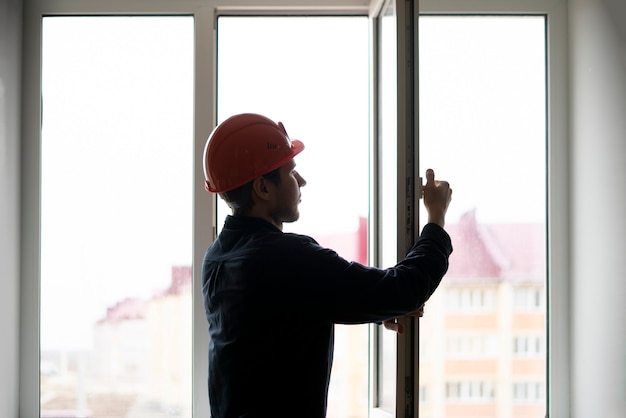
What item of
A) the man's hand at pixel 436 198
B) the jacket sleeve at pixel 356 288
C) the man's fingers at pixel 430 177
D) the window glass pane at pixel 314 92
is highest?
the window glass pane at pixel 314 92

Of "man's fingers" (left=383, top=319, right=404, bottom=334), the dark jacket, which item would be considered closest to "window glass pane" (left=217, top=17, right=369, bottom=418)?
"man's fingers" (left=383, top=319, right=404, bottom=334)

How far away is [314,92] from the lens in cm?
202

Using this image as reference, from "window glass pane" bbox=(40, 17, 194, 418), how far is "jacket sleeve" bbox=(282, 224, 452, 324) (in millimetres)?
846

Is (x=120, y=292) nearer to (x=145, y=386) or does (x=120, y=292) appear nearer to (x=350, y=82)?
(x=145, y=386)

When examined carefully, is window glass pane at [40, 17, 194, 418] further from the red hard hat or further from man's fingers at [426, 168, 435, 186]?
man's fingers at [426, 168, 435, 186]

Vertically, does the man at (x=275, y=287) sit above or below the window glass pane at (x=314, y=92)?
below

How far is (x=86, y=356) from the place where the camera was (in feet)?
6.68

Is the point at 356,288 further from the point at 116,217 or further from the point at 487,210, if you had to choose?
the point at 116,217

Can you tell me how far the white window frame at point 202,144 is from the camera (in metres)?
1.95

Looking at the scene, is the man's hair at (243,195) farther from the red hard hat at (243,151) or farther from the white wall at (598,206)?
the white wall at (598,206)

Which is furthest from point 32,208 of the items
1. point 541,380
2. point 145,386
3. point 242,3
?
point 541,380

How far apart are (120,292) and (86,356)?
226 mm

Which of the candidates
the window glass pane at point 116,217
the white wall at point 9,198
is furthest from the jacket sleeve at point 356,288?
the white wall at point 9,198

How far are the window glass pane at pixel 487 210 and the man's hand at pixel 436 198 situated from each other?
57 centimetres
